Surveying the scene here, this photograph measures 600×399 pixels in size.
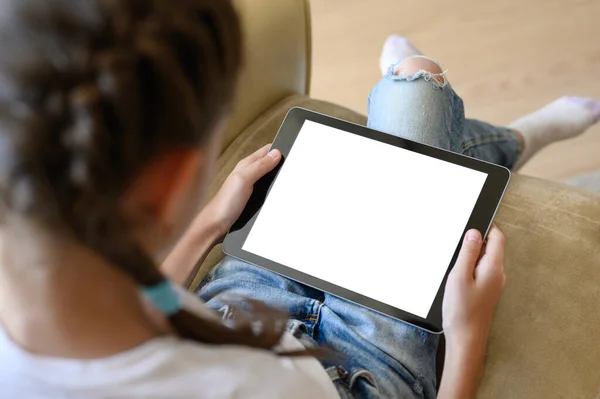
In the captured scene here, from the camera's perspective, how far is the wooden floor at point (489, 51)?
133cm

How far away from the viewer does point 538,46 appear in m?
1.37

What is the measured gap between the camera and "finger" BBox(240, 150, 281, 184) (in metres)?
0.75

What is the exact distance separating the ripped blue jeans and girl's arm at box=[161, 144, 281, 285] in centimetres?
3

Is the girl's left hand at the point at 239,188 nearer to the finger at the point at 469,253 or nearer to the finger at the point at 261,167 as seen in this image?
the finger at the point at 261,167

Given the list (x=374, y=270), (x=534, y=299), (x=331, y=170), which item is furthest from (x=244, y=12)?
(x=534, y=299)

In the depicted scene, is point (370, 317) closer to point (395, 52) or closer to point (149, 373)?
point (149, 373)

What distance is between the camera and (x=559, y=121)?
3.88 ft

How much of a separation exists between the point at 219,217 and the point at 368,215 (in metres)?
0.18

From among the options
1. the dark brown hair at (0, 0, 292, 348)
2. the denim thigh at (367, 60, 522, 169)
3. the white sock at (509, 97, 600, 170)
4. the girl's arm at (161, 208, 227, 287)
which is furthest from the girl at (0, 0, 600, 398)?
the white sock at (509, 97, 600, 170)

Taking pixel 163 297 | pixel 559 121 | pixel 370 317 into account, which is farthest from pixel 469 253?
pixel 559 121

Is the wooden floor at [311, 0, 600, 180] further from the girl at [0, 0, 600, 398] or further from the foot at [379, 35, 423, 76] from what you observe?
the girl at [0, 0, 600, 398]

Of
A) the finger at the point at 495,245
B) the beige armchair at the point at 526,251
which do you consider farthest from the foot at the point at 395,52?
the finger at the point at 495,245

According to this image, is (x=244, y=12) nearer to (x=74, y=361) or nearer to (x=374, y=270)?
(x=374, y=270)

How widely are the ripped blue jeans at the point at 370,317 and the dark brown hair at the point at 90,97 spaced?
36 cm
